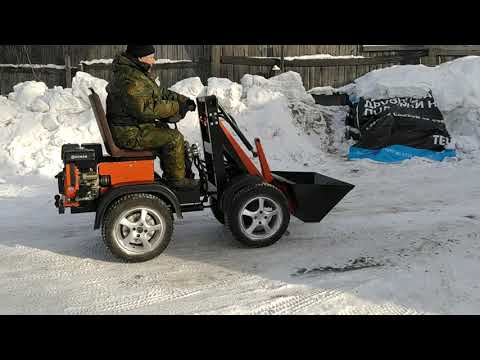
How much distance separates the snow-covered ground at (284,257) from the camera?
3.58 m

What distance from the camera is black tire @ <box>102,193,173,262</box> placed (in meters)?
4.24

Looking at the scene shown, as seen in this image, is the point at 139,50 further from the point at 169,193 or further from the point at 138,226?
the point at 138,226

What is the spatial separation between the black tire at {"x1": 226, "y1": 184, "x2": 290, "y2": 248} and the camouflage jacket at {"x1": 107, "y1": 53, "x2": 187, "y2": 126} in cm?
112

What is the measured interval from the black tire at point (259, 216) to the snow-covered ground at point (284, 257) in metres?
0.13

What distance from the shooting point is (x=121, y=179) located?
442 cm

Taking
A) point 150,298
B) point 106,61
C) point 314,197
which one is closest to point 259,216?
point 314,197

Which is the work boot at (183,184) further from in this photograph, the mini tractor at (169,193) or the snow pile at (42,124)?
the snow pile at (42,124)

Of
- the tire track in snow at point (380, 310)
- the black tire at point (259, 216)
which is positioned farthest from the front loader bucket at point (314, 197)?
the tire track in snow at point (380, 310)

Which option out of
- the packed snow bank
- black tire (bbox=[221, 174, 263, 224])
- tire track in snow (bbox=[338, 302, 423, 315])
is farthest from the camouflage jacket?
the packed snow bank

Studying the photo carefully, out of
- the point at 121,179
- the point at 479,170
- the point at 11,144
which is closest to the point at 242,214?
the point at 121,179

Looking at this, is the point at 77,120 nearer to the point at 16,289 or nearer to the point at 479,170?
the point at 16,289

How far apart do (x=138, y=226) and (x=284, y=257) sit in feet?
4.79

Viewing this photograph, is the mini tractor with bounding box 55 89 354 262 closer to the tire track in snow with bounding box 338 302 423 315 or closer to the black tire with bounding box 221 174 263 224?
the black tire with bounding box 221 174 263 224

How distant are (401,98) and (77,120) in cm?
691
